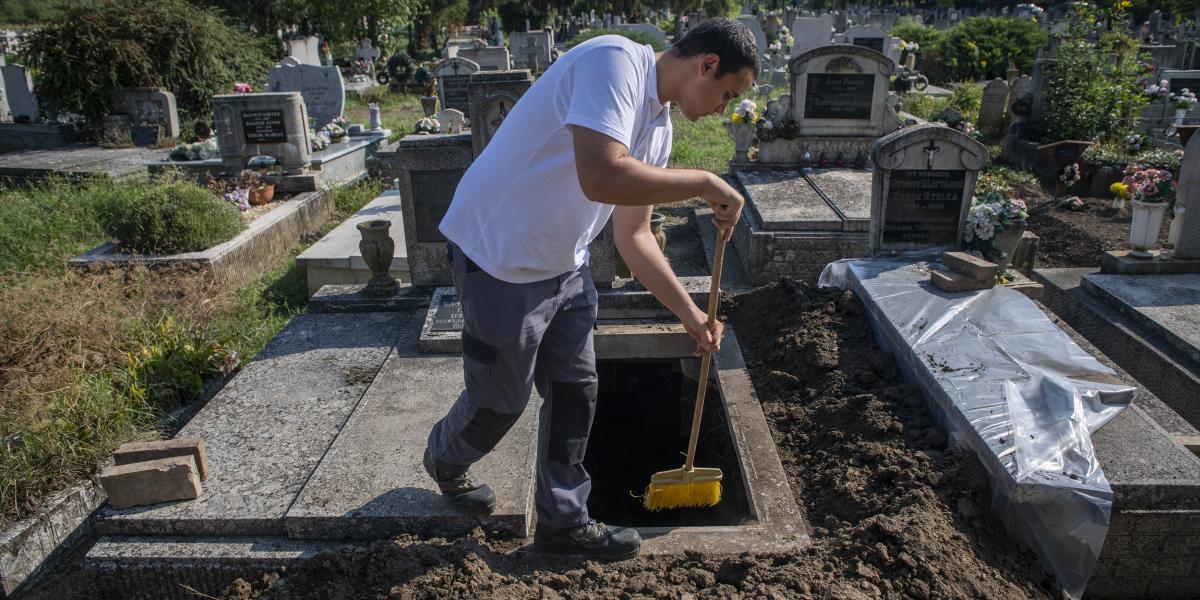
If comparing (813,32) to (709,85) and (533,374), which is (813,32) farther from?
(533,374)

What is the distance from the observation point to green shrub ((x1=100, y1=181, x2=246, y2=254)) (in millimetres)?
Result: 6480

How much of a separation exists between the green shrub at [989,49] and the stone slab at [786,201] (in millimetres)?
12978

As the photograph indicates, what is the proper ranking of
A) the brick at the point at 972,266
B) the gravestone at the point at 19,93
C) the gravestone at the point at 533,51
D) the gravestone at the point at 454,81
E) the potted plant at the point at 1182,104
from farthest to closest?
the gravestone at the point at 533,51, the gravestone at the point at 19,93, the gravestone at the point at 454,81, the potted plant at the point at 1182,104, the brick at the point at 972,266

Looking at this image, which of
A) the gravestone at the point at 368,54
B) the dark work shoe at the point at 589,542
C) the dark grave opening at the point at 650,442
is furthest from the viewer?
the gravestone at the point at 368,54

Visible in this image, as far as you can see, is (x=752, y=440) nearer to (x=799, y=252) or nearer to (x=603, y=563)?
(x=603, y=563)

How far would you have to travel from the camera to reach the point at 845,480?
3338 millimetres

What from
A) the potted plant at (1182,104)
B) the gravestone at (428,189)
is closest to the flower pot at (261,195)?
the gravestone at (428,189)

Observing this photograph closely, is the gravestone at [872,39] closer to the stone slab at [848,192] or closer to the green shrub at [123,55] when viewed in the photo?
the stone slab at [848,192]

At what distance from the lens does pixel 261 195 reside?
873 cm

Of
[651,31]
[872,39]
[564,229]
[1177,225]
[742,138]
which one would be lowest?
[1177,225]

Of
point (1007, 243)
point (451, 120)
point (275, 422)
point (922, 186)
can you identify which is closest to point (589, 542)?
point (275, 422)

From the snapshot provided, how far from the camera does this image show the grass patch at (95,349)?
368 centimetres

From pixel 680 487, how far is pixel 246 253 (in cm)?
529

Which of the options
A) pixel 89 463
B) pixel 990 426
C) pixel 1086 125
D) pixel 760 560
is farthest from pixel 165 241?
pixel 1086 125
